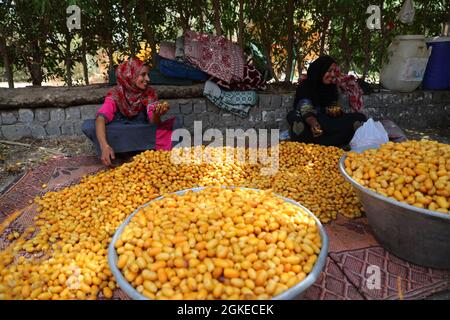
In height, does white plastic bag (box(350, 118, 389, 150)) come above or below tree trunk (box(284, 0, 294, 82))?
below

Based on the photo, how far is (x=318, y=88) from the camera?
14.1 ft

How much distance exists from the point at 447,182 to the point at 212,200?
135 centimetres

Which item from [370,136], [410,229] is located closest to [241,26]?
[370,136]

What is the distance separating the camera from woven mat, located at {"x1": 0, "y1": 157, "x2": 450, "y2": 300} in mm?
1778

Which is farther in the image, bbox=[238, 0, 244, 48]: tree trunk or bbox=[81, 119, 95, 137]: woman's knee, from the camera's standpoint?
bbox=[238, 0, 244, 48]: tree trunk

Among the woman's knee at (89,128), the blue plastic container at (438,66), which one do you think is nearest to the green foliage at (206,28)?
the blue plastic container at (438,66)

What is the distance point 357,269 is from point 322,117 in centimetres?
254

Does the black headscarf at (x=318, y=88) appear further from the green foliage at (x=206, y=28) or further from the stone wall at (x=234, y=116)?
the green foliage at (x=206, y=28)

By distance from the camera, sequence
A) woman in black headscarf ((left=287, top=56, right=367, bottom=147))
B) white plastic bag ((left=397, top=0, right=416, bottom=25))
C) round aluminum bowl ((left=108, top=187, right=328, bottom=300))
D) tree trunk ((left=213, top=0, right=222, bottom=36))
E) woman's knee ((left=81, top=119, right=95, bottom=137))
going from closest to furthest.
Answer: round aluminum bowl ((left=108, top=187, right=328, bottom=300)), woman's knee ((left=81, top=119, right=95, bottom=137)), woman in black headscarf ((left=287, top=56, right=367, bottom=147)), white plastic bag ((left=397, top=0, right=416, bottom=25)), tree trunk ((left=213, top=0, right=222, bottom=36))

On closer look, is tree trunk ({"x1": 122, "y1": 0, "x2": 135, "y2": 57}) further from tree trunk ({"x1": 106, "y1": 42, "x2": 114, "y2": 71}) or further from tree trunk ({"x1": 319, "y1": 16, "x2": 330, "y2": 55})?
tree trunk ({"x1": 319, "y1": 16, "x2": 330, "y2": 55})

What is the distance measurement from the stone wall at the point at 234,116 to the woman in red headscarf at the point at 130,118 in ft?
3.07

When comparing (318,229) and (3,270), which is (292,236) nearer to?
(318,229)

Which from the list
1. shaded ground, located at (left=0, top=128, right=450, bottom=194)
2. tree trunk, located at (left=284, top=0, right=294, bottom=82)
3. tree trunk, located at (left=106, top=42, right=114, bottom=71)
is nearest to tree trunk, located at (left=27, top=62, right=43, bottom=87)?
tree trunk, located at (left=106, top=42, right=114, bottom=71)

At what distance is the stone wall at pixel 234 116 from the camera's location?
14.9 feet
